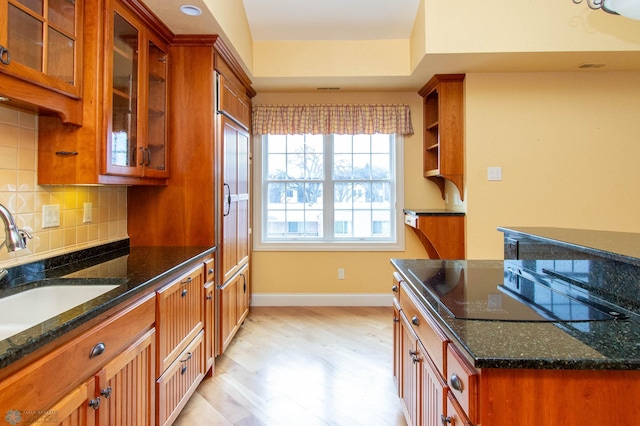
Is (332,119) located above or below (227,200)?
above

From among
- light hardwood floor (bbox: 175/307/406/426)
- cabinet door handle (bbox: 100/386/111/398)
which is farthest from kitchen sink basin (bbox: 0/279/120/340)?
light hardwood floor (bbox: 175/307/406/426)

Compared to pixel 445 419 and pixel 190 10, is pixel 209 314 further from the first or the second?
pixel 190 10

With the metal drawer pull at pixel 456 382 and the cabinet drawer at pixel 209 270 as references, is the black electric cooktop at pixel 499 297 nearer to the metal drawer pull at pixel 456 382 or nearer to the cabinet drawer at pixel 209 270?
the metal drawer pull at pixel 456 382

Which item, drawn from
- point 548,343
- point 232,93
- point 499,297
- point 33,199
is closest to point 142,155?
point 33,199

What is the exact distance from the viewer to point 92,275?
1594 millimetres

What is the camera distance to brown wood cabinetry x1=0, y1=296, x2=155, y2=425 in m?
0.90

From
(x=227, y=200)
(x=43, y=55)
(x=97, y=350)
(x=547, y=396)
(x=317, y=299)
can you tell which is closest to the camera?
(x=547, y=396)

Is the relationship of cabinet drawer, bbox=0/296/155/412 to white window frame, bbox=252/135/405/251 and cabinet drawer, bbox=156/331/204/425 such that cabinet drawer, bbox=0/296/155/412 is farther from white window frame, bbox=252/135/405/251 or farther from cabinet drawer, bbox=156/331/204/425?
white window frame, bbox=252/135/405/251

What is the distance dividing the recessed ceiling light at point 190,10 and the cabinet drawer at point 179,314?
4.95 feet

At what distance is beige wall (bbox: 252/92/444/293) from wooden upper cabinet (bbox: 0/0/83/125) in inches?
91.4

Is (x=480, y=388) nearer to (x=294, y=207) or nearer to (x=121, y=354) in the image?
(x=121, y=354)

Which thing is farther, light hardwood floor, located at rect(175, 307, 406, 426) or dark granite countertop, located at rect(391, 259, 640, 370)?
light hardwood floor, located at rect(175, 307, 406, 426)

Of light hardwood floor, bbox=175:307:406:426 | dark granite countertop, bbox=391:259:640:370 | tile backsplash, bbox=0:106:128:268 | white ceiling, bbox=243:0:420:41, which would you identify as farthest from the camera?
white ceiling, bbox=243:0:420:41

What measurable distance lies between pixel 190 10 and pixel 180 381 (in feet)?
6.87
